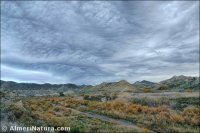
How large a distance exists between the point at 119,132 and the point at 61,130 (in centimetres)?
479

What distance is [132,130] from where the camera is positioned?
25250 millimetres

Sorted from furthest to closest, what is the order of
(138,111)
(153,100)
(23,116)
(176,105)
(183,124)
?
1. (153,100)
2. (176,105)
3. (138,111)
4. (183,124)
5. (23,116)

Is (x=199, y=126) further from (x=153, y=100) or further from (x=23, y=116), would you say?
(x=153, y=100)

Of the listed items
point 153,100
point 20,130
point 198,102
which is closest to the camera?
Answer: point 20,130

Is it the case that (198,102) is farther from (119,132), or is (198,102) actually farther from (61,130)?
(61,130)

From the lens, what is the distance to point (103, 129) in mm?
25734

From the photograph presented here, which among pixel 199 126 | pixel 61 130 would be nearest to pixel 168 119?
pixel 199 126

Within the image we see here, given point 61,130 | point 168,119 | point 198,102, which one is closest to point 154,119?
point 168,119

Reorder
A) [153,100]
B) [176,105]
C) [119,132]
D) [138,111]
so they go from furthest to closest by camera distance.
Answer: [153,100]
[176,105]
[138,111]
[119,132]

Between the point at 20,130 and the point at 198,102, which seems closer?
the point at 20,130

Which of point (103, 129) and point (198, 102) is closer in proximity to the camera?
point (103, 129)

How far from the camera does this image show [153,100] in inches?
2306

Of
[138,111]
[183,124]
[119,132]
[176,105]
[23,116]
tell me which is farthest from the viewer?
[176,105]

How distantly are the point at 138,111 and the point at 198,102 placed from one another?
1531 centimetres
